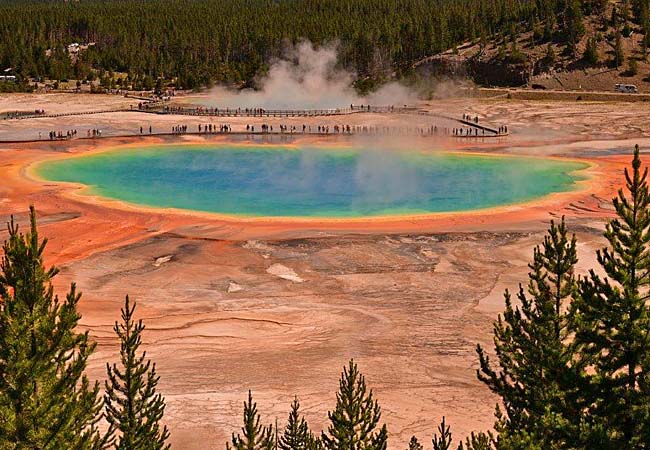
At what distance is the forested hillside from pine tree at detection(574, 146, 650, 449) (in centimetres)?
9170

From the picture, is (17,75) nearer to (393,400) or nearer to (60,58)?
(60,58)

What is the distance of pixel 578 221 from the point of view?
37.2 m

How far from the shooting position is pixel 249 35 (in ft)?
410

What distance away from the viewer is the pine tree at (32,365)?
10.3 meters

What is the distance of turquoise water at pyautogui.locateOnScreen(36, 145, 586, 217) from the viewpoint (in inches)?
1710

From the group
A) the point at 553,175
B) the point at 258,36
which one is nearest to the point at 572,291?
the point at 553,175

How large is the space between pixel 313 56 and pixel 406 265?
85292mm

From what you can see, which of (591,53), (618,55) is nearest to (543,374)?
(591,53)

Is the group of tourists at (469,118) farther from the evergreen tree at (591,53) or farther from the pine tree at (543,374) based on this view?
the pine tree at (543,374)

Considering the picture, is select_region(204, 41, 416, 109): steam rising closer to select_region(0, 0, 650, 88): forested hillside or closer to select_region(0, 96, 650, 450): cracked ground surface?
select_region(0, 0, 650, 88): forested hillside

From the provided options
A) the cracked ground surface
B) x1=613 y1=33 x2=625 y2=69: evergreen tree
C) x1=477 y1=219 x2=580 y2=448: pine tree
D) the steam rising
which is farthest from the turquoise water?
x1=613 y1=33 x2=625 y2=69: evergreen tree

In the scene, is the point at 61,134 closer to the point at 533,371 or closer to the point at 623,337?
the point at 533,371

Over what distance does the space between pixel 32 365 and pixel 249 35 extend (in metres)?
120

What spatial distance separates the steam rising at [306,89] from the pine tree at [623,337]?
83240mm
